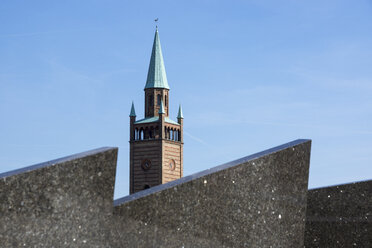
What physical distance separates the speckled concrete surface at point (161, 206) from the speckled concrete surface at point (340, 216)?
0.66 m

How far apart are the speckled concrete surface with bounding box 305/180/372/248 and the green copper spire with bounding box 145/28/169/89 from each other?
213 ft

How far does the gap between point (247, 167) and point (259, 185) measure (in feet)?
0.57

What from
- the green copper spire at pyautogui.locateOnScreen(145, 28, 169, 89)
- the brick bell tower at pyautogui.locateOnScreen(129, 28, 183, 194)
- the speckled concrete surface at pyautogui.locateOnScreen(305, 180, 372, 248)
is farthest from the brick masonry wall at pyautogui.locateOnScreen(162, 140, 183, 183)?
the speckled concrete surface at pyautogui.locateOnScreen(305, 180, 372, 248)

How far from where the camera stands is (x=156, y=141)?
71438 millimetres

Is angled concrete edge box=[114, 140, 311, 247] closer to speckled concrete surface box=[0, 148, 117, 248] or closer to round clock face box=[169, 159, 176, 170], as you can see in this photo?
speckled concrete surface box=[0, 148, 117, 248]

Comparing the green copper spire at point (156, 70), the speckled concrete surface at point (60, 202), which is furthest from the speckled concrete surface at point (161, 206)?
the green copper spire at point (156, 70)

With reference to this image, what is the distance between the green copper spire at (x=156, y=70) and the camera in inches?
2729

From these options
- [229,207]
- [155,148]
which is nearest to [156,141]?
[155,148]

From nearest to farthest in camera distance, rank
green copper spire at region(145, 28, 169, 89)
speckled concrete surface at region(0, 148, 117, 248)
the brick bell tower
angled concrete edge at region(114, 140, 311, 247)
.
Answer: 1. speckled concrete surface at region(0, 148, 117, 248)
2. angled concrete edge at region(114, 140, 311, 247)
3. green copper spire at region(145, 28, 169, 89)
4. the brick bell tower

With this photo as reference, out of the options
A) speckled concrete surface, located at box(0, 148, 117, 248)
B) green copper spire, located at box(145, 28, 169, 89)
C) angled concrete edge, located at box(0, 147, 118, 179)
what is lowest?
speckled concrete surface, located at box(0, 148, 117, 248)

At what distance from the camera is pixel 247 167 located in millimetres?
4016

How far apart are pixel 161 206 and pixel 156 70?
225ft

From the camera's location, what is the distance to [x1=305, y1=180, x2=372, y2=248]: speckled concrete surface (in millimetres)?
4953

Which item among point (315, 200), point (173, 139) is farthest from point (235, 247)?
point (173, 139)
